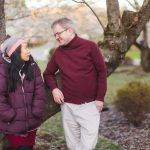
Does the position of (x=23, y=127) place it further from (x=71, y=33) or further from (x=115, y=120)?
(x=115, y=120)

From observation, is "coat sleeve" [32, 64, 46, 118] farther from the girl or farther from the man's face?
the man's face

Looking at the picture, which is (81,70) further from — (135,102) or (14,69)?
(135,102)

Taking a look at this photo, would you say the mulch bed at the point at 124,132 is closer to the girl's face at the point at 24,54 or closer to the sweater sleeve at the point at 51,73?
the sweater sleeve at the point at 51,73

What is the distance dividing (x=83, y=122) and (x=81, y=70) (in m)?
0.57

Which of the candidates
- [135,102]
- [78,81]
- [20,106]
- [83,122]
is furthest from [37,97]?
[135,102]

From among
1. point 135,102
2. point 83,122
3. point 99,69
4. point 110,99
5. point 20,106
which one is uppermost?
point 99,69

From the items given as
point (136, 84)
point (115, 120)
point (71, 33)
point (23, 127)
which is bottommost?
point (115, 120)

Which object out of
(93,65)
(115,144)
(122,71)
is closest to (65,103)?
(93,65)

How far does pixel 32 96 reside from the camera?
4895 millimetres

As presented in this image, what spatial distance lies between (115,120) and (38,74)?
6.33 m

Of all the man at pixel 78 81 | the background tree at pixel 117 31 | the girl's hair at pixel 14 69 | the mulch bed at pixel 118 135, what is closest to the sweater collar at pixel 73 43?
the man at pixel 78 81

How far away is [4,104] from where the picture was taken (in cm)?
474

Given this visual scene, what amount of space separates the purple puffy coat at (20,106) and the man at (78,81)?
1.51 ft

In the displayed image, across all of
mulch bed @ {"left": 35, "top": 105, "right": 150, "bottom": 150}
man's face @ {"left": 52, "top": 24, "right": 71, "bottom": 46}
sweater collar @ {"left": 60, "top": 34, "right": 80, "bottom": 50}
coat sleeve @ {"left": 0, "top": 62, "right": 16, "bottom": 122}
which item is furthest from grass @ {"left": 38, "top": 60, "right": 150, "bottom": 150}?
coat sleeve @ {"left": 0, "top": 62, "right": 16, "bottom": 122}
